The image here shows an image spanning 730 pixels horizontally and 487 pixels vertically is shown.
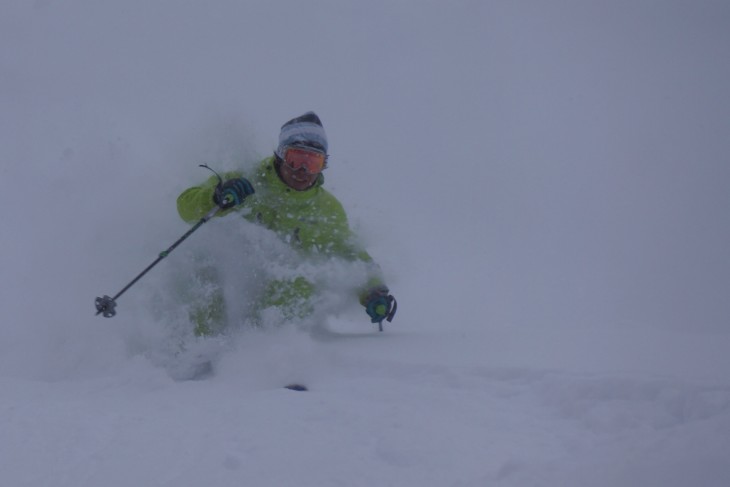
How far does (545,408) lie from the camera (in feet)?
7.99

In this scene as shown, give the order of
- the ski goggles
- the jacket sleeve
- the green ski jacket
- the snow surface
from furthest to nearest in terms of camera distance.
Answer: the green ski jacket → the ski goggles → the jacket sleeve → the snow surface

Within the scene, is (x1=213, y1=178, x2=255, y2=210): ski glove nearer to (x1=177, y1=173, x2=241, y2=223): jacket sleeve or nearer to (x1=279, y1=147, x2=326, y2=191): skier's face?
(x1=177, y1=173, x2=241, y2=223): jacket sleeve

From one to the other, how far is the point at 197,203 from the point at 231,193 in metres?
0.29

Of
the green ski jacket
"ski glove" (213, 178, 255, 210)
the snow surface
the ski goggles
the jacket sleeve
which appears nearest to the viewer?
the snow surface

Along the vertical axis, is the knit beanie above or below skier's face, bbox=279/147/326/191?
above

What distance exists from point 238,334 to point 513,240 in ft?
21.7

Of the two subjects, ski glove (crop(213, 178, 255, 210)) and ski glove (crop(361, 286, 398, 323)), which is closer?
ski glove (crop(213, 178, 255, 210))

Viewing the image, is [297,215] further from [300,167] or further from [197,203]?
[197,203]

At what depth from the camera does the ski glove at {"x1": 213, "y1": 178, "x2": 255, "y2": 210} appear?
3668mm

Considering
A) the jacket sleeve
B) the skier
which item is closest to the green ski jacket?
the skier

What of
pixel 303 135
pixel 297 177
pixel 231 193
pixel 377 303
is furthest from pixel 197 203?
pixel 377 303

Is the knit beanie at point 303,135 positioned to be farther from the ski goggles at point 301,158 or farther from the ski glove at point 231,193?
the ski glove at point 231,193

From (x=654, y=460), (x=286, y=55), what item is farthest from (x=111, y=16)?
(x=654, y=460)

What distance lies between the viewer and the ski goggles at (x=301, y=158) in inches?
157
